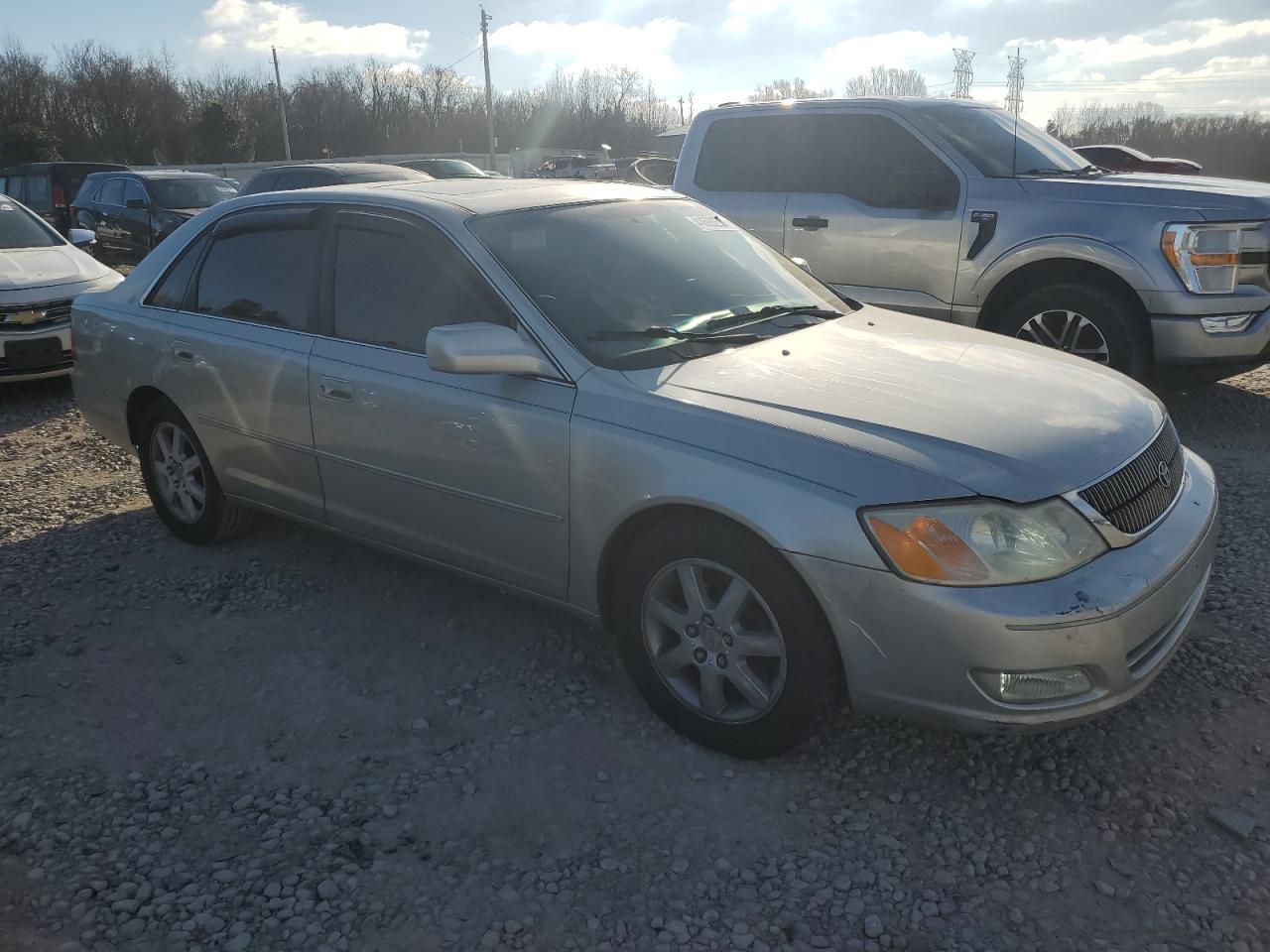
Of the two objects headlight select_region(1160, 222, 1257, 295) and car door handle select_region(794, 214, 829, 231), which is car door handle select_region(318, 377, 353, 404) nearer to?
car door handle select_region(794, 214, 829, 231)

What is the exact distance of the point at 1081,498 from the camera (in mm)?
→ 2564

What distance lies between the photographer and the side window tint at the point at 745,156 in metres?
7.10

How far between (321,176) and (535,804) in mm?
10689

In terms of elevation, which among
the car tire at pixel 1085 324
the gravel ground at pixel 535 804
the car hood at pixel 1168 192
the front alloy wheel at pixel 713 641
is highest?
the car hood at pixel 1168 192

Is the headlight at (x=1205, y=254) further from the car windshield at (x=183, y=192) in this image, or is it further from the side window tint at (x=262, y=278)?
the car windshield at (x=183, y=192)

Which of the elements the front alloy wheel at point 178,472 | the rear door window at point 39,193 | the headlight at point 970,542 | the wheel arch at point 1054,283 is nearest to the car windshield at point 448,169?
the rear door window at point 39,193

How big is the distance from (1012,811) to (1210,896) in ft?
1.62

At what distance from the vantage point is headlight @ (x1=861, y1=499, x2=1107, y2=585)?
243cm

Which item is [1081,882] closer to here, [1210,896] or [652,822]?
[1210,896]

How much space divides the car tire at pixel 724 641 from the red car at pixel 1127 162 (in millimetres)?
13502

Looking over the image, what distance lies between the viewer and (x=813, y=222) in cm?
677

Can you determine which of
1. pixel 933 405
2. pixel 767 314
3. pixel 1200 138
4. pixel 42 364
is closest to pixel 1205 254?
pixel 767 314

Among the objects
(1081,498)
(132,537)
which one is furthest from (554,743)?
(132,537)

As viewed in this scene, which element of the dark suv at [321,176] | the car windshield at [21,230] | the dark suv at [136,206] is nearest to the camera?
the car windshield at [21,230]
